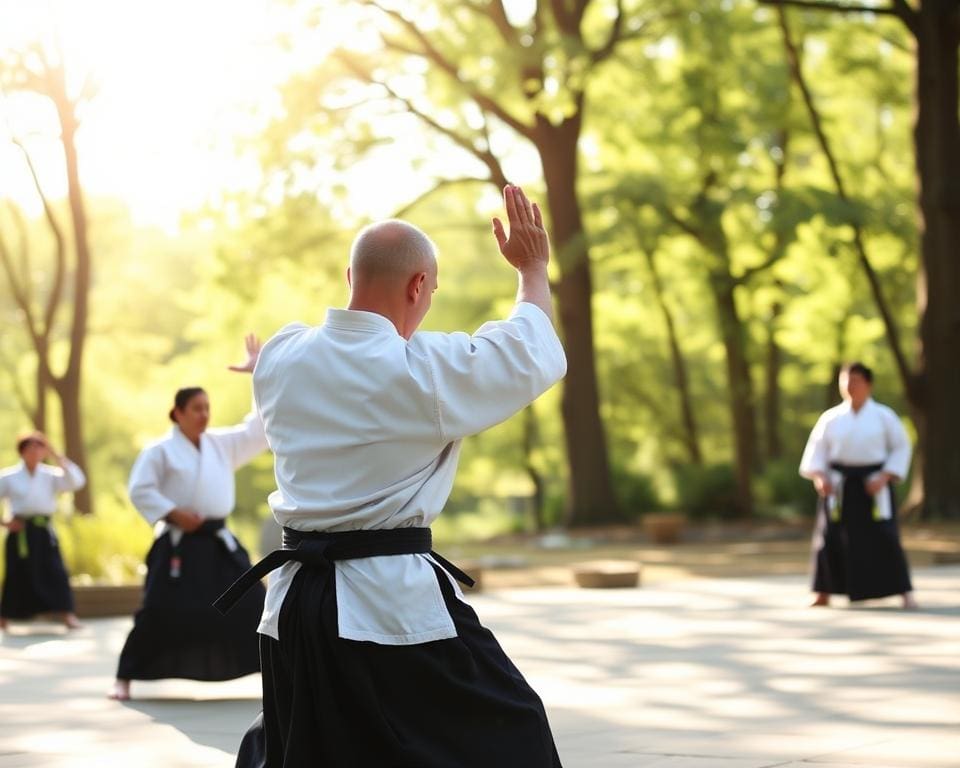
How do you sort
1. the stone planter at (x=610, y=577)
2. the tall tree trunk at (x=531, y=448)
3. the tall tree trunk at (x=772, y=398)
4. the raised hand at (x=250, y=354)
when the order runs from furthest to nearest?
1. the tall tree trunk at (x=531, y=448)
2. the tall tree trunk at (x=772, y=398)
3. the stone planter at (x=610, y=577)
4. the raised hand at (x=250, y=354)

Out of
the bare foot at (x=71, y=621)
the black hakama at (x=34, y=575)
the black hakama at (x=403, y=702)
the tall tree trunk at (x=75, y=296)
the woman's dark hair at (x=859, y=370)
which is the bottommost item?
the bare foot at (x=71, y=621)

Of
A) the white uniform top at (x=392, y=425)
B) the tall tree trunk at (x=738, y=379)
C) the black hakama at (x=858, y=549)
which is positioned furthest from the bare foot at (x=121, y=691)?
the tall tree trunk at (x=738, y=379)

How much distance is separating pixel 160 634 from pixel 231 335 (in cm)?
2331

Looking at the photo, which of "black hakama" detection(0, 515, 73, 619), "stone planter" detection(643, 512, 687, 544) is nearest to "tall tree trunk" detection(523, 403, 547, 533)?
"stone planter" detection(643, 512, 687, 544)

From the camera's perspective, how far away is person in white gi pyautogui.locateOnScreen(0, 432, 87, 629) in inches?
569

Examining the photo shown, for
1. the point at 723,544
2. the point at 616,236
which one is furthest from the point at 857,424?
the point at 616,236

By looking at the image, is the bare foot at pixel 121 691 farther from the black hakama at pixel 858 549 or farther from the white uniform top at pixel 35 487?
the black hakama at pixel 858 549

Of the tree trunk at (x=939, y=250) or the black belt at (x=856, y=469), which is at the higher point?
the tree trunk at (x=939, y=250)

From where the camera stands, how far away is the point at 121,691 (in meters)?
9.05

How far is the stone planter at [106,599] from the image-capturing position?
1523cm

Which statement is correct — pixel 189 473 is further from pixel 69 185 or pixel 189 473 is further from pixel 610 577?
pixel 69 185

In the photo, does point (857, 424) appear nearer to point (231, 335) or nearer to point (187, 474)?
point (187, 474)

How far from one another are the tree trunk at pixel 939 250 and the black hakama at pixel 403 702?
21.0 meters

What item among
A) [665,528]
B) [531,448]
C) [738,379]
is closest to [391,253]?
[665,528]
